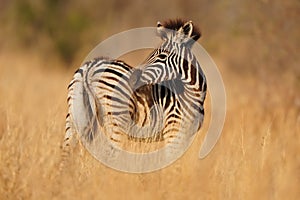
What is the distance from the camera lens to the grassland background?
4.98m

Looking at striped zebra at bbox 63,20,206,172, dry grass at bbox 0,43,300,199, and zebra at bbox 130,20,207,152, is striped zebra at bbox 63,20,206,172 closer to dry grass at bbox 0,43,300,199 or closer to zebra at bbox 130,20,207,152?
zebra at bbox 130,20,207,152

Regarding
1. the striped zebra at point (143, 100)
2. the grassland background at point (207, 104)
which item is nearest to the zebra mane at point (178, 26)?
the striped zebra at point (143, 100)

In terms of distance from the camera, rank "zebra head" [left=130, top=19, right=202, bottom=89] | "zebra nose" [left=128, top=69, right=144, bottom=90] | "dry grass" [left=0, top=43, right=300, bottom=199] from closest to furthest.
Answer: "dry grass" [left=0, top=43, right=300, bottom=199], "zebra nose" [left=128, top=69, right=144, bottom=90], "zebra head" [left=130, top=19, right=202, bottom=89]

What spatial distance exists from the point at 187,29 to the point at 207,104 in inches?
116

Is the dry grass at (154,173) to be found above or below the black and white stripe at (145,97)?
below

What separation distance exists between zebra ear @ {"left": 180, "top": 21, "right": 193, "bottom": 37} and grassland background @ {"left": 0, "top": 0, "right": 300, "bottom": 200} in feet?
3.18

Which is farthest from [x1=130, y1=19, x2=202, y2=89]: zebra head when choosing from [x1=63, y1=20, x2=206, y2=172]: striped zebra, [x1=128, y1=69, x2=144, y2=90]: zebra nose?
[x1=128, y1=69, x2=144, y2=90]: zebra nose

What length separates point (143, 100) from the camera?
628 centimetres

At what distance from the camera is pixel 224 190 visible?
17.0ft

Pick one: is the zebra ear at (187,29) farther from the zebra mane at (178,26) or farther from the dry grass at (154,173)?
the dry grass at (154,173)

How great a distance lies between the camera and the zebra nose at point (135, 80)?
6.20m

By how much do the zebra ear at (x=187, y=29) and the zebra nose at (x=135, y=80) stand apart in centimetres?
67

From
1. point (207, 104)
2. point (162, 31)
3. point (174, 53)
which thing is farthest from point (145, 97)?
point (207, 104)

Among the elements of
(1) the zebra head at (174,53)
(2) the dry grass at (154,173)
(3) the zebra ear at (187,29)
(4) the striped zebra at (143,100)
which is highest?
(3) the zebra ear at (187,29)
